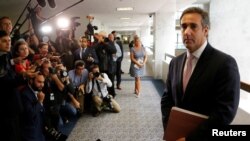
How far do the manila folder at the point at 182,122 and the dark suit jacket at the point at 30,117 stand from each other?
4.67 feet

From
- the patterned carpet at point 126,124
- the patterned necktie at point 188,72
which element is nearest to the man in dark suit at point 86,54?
the patterned carpet at point 126,124

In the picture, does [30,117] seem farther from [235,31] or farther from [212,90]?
[235,31]

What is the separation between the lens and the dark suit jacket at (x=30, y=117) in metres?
2.10

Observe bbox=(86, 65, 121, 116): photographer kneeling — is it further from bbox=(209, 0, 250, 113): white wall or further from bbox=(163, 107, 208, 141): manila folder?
bbox=(163, 107, 208, 141): manila folder

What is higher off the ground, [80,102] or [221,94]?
[221,94]

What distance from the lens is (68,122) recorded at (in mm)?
3807

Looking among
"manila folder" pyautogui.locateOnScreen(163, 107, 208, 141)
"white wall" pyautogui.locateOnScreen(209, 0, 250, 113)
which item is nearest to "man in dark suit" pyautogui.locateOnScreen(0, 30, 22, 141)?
"manila folder" pyautogui.locateOnScreen(163, 107, 208, 141)

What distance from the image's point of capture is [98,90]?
13.8 ft

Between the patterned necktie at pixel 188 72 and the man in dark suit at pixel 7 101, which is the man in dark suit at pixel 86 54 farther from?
the patterned necktie at pixel 188 72

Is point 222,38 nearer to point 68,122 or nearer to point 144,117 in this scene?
point 144,117

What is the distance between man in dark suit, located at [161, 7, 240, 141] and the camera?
111 cm

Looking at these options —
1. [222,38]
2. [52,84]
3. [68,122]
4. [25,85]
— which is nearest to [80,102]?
[68,122]

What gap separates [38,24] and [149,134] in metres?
2.75

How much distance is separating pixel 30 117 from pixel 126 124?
185cm
